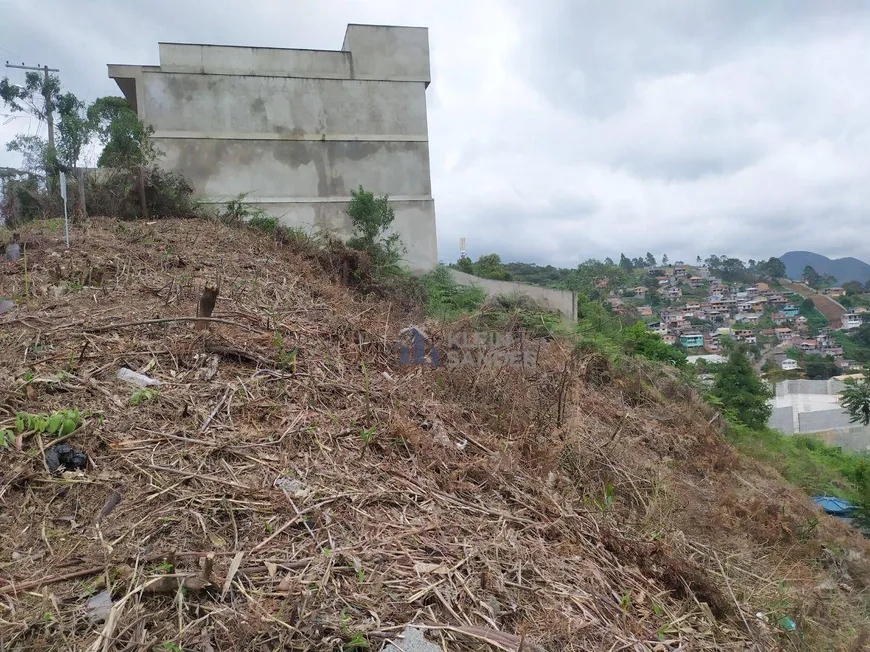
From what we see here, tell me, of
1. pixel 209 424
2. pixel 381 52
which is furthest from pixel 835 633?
pixel 381 52

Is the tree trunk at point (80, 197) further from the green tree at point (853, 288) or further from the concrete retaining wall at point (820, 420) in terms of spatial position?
the green tree at point (853, 288)

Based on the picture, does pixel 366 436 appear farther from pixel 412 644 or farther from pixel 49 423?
pixel 49 423

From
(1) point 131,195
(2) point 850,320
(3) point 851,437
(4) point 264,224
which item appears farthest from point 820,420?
(2) point 850,320

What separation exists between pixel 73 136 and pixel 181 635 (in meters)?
10.8

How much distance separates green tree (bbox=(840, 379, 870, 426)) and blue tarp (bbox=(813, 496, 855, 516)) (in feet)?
16.6

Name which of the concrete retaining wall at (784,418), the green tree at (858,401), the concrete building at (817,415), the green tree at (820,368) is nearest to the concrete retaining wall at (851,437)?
the concrete building at (817,415)

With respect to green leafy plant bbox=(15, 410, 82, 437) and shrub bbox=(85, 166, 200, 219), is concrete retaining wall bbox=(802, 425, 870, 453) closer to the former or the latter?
shrub bbox=(85, 166, 200, 219)

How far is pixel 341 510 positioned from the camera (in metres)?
2.91

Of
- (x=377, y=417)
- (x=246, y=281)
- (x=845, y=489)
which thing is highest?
(x=246, y=281)

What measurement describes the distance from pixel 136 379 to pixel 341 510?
74.2 inches

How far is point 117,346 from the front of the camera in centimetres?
423

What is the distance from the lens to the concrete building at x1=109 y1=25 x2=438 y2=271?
1295cm

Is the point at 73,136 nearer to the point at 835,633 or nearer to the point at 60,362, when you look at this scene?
the point at 60,362

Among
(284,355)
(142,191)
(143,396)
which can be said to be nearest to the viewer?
(143,396)
